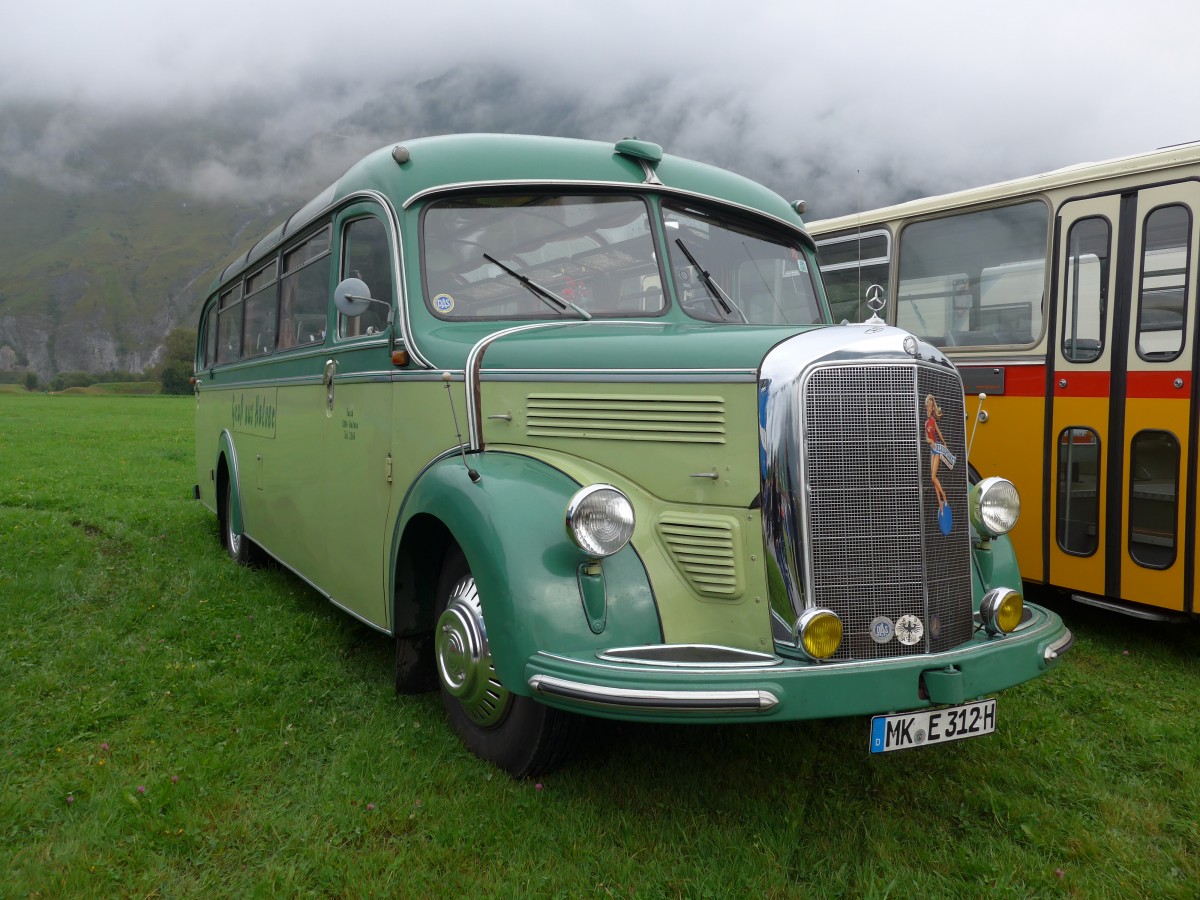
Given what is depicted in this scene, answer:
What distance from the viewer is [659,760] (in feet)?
12.5

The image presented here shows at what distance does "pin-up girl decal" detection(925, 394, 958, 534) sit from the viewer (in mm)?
3264

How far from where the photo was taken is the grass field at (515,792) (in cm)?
305

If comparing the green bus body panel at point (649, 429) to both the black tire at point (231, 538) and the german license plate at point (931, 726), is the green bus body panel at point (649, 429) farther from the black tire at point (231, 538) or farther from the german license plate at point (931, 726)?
the black tire at point (231, 538)

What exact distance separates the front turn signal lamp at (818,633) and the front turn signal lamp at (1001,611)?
744mm

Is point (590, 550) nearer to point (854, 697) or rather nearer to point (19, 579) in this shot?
point (854, 697)

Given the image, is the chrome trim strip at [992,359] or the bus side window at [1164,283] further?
the chrome trim strip at [992,359]

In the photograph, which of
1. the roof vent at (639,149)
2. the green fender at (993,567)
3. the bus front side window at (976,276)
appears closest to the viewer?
the green fender at (993,567)

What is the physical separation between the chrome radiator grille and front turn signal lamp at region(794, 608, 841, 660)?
80 mm

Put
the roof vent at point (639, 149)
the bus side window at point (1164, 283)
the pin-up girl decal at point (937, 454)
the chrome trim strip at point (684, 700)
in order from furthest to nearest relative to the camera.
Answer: the bus side window at point (1164, 283) → the roof vent at point (639, 149) → the pin-up girl decal at point (937, 454) → the chrome trim strip at point (684, 700)

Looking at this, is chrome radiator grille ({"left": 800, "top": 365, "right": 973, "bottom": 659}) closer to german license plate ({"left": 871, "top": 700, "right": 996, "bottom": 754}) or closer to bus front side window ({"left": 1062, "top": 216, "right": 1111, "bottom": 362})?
german license plate ({"left": 871, "top": 700, "right": 996, "bottom": 754})

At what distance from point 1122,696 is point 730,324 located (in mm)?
2758

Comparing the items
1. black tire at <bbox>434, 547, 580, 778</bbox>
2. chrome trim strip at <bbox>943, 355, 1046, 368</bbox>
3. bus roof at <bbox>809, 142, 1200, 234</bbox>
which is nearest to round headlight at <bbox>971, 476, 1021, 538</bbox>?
black tire at <bbox>434, 547, 580, 778</bbox>

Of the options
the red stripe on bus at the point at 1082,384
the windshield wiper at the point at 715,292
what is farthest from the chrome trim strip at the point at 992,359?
the windshield wiper at the point at 715,292

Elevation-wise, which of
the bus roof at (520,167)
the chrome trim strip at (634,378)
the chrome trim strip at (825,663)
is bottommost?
the chrome trim strip at (825,663)
